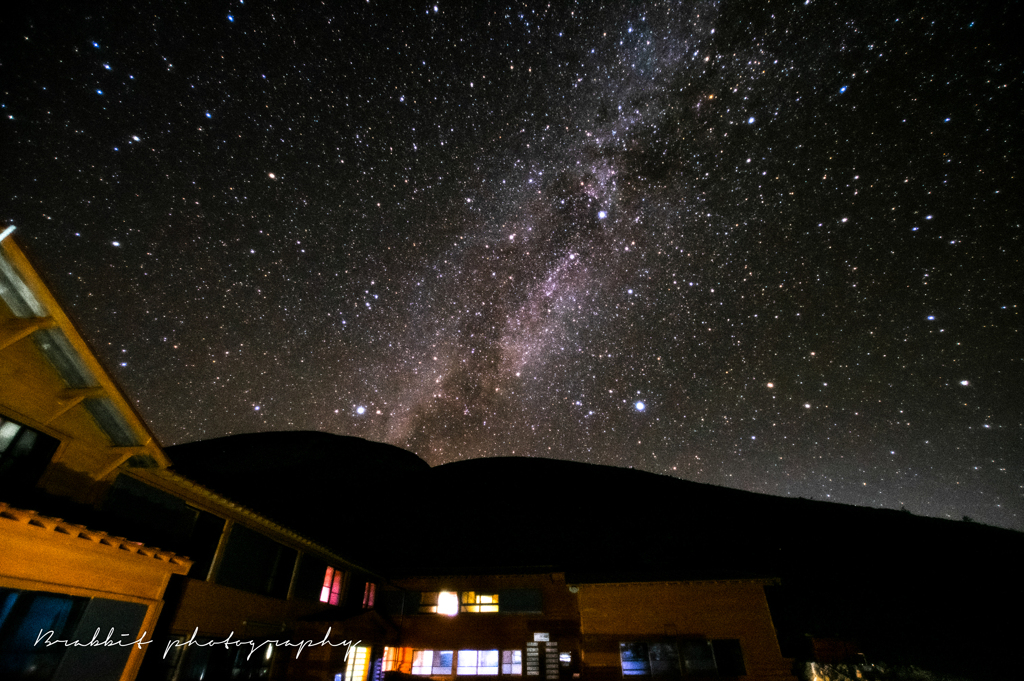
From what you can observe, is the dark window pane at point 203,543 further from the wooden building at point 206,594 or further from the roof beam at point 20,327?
the roof beam at point 20,327

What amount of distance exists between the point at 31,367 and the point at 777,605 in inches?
1328

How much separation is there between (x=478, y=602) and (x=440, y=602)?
5.73ft

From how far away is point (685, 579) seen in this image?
1417 cm

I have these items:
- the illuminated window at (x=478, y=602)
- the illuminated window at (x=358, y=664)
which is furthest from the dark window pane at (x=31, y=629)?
the illuminated window at (x=478, y=602)

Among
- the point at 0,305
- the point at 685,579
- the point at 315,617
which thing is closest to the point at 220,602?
the point at 315,617

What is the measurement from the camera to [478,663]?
17.0m

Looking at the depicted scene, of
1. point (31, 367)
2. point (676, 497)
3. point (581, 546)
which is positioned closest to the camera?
point (31, 367)

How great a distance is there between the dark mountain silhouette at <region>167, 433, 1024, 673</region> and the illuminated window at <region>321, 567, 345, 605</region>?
84cm

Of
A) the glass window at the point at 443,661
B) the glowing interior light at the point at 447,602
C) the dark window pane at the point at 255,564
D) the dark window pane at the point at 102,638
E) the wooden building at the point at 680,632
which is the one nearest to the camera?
the dark window pane at the point at 102,638

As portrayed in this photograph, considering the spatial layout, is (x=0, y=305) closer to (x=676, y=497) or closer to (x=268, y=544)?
(x=268, y=544)

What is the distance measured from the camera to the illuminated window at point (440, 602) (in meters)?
18.2

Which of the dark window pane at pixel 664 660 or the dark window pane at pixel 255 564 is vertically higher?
the dark window pane at pixel 255 564

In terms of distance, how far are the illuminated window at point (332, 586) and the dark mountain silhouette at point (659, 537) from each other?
32.9 inches

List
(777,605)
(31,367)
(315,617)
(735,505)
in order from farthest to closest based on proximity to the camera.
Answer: (735,505)
(777,605)
(315,617)
(31,367)
